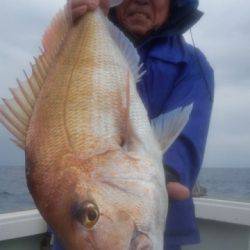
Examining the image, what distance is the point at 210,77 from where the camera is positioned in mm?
2350

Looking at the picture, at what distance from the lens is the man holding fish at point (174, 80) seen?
1.94 m

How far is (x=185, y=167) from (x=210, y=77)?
0.61 meters

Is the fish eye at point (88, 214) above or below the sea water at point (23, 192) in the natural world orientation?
above

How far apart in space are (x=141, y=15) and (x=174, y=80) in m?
0.41

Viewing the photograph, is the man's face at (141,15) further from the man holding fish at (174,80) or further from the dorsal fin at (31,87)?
the dorsal fin at (31,87)

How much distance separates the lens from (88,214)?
1491mm

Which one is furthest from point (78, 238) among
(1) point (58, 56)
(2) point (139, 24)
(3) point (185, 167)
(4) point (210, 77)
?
(2) point (139, 24)

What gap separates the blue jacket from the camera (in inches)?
77.6

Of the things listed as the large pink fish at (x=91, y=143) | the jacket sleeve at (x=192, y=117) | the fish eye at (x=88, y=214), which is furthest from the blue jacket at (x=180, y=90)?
the fish eye at (x=88, y=214)

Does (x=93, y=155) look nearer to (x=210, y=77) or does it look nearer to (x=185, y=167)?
(x=185, y=167)

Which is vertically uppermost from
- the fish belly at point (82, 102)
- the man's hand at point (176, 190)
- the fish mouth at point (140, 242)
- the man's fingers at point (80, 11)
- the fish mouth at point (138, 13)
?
the man's fingers at point (80, 11)

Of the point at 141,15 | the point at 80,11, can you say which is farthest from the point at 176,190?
the point at 141,15

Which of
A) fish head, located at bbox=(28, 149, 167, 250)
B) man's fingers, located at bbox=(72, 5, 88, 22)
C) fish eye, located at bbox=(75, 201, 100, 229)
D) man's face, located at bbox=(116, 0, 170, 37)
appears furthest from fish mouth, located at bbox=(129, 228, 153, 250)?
man's face, located at bbox=(116, 0, 170, 37)

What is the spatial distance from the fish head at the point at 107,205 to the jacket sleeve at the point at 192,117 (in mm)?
351
